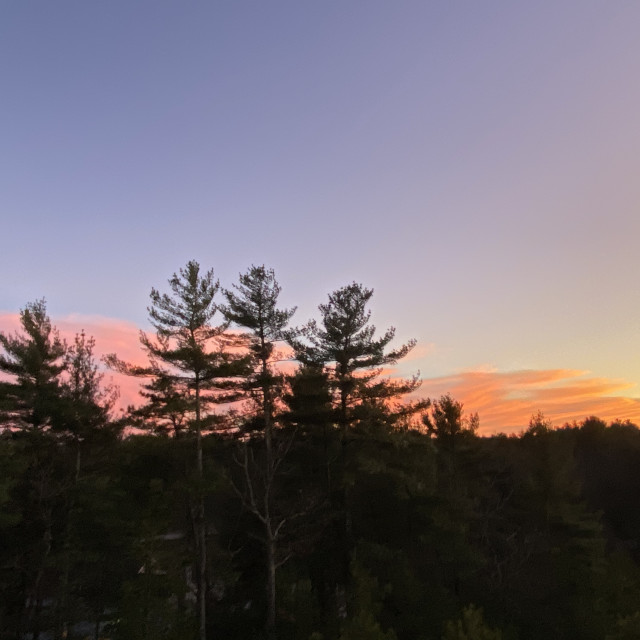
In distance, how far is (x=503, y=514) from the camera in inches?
1308

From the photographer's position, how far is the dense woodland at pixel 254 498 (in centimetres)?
2008

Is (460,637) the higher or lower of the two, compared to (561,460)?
lower

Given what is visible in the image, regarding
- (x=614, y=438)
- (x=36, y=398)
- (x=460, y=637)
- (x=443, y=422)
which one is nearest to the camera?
(x=460, y=637)

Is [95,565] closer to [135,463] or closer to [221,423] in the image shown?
[135,463]

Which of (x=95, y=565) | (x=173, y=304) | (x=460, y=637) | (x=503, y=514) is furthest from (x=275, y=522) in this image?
(x=503, y=514)

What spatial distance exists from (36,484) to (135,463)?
4581mm

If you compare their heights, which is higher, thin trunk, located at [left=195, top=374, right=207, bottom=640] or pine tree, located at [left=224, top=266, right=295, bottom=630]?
pine tree, located at [left=224, top=266, right=295, bottom=630]

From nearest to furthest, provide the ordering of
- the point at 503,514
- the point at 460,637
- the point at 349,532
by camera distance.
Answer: the point at 460,637
the point at 349,532
the point at 503,514

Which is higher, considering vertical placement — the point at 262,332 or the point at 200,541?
the point at 262,332

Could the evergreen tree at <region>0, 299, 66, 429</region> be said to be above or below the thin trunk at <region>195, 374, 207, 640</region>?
above

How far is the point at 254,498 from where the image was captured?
23125 millimetres

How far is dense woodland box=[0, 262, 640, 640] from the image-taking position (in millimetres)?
20078

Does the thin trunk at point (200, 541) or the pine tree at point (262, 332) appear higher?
the pine tree at point (262, 332)

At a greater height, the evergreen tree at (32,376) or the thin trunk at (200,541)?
the evergreen tree at (32,376)
